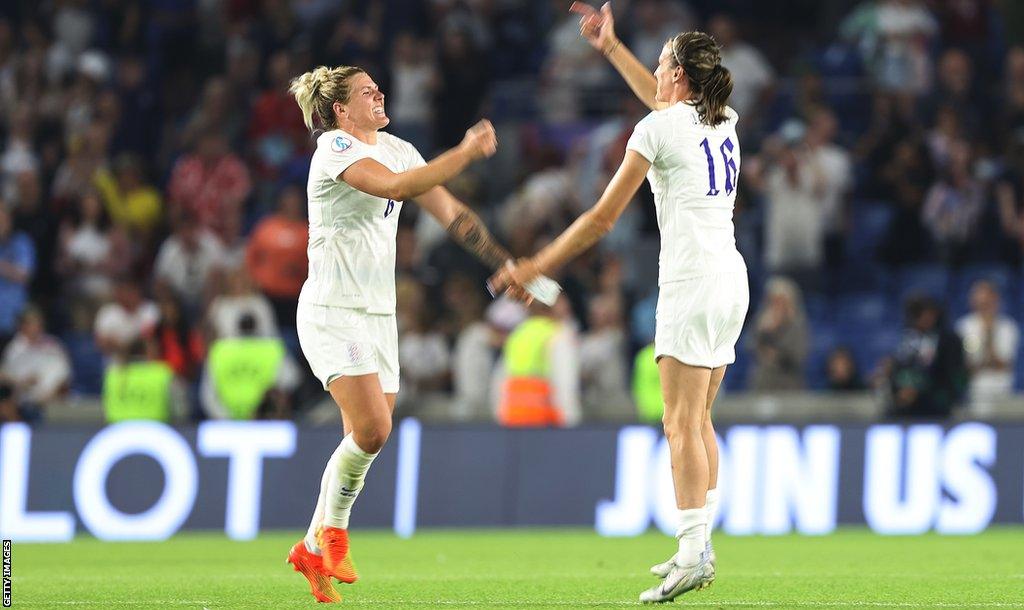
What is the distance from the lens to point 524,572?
9.86 metres

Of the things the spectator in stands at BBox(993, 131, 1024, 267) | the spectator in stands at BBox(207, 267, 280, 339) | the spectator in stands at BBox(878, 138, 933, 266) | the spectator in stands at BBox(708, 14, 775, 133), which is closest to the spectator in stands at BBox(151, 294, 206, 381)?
the spectator in stands at BBox(207, 267, 280, 339)

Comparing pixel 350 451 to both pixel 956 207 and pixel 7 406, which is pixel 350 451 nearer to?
pixel 7 406

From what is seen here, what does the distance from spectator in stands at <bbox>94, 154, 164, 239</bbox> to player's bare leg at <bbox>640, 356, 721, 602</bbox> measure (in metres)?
11.1

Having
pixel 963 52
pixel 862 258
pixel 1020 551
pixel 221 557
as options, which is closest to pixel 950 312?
pixel 862 258

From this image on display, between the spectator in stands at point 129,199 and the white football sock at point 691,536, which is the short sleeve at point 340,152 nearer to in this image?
the white football sock at point 691,536

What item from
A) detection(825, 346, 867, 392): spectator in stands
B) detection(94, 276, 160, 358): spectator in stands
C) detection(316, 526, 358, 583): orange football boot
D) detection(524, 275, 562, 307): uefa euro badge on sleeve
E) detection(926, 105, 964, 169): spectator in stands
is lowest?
detection(316, 526, 358, 583): orange football boot

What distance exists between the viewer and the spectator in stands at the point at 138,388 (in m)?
15.2

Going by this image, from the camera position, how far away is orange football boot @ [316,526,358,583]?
796cm

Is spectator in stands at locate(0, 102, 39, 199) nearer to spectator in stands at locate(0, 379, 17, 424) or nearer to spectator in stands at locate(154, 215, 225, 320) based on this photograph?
spectator in stands at locate(154, 215, 225, 320)

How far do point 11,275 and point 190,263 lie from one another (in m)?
1.67

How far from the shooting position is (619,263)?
16.2 meters

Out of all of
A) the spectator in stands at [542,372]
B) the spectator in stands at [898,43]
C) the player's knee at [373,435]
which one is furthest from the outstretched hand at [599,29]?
the spectator in stands at [898,43]

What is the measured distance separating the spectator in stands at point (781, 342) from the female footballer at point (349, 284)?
7.32 metres

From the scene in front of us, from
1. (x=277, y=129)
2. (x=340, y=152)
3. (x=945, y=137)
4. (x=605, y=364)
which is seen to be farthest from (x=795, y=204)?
(x=340, y=152)
